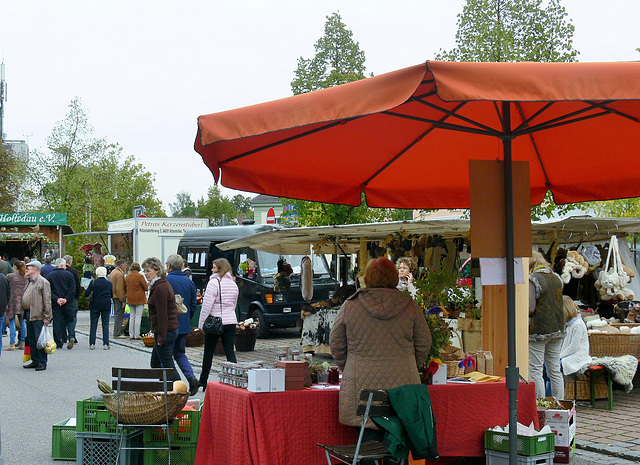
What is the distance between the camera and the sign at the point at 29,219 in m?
25.7

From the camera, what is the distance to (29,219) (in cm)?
2602

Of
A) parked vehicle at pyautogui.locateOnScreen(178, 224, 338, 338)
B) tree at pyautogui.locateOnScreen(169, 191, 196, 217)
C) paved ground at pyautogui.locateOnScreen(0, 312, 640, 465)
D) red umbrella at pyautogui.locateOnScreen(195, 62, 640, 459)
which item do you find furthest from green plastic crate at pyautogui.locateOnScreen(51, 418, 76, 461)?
tree at pyautogui.locateOnScreen(169, 191, 196, 217)

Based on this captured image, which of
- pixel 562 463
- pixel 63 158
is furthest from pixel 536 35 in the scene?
pixel 63 158

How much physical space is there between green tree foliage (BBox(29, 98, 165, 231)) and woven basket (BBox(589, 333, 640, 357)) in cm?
3137

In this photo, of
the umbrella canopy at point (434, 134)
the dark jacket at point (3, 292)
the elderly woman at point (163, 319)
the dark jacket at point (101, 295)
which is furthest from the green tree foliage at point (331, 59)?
the umbrella canopy at point (434, 134)

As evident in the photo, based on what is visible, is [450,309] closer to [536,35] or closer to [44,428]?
[44,428]

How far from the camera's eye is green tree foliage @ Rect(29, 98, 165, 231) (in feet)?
122

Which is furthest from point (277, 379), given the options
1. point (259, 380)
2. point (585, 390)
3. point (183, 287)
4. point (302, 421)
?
point (585, 390)

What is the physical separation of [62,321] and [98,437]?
363 inches

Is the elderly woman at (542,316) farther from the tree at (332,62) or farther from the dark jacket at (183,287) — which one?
the tree at (332,62)

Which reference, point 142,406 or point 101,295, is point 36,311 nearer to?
point 101,295

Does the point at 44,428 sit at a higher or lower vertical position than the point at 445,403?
lower

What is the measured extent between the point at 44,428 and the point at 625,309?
8.53 metres

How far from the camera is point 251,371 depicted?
16.0ft
